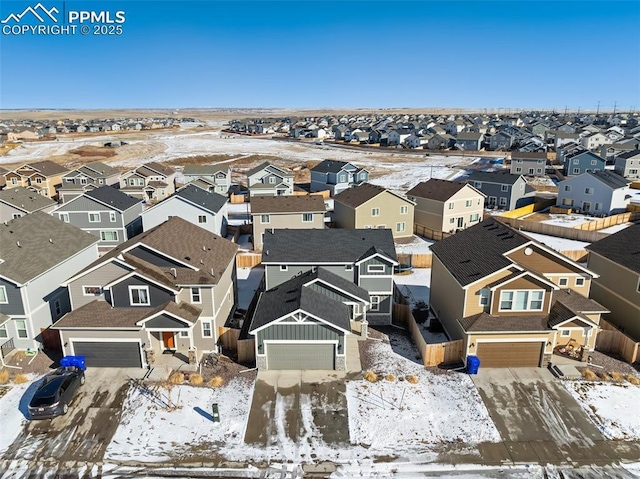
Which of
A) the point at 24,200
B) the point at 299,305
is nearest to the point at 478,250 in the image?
the point at 299,305

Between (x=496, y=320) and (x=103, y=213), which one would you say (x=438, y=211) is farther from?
(x=103, y=213)

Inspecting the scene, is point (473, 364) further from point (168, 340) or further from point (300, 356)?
point (168, 340)

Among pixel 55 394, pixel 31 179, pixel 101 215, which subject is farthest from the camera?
pixel 31 179

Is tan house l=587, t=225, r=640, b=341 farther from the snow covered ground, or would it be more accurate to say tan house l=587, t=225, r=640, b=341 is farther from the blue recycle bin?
the blue recycle bin

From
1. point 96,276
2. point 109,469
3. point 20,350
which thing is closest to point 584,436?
point 109,469

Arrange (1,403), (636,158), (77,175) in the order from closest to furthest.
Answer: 1. (1,403)
2. (77,175)
3. (636,158)

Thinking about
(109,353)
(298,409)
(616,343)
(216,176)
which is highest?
(216,176)

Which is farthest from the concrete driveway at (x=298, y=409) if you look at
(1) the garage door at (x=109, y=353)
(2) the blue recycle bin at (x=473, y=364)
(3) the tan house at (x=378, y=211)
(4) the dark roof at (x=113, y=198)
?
(4) the dark roof at (x=113, y=198)
